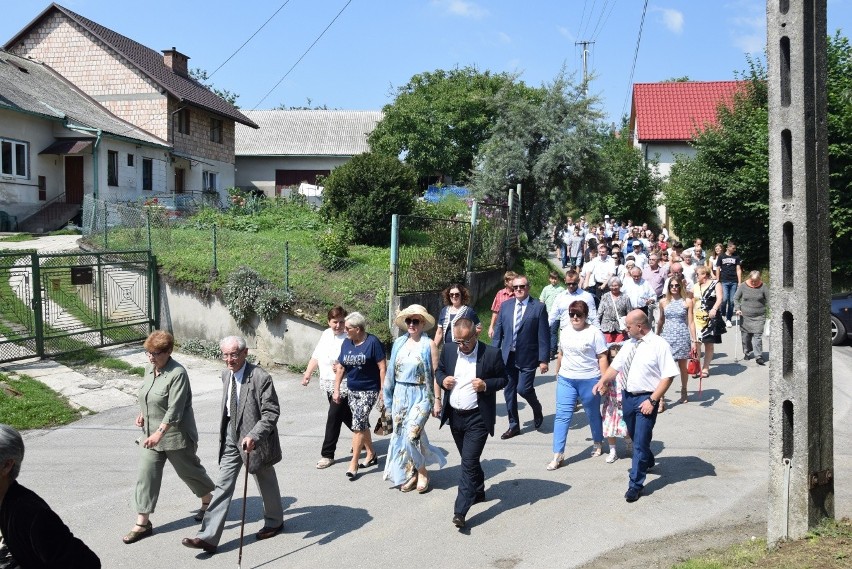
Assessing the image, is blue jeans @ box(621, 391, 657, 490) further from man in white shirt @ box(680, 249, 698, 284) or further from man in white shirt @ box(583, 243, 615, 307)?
man in white shirt @ box(680, 249, 698, 284)

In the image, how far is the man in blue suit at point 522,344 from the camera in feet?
29.8

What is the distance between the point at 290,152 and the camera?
47.4 metres

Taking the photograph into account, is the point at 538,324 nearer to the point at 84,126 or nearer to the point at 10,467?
the point at 10,467

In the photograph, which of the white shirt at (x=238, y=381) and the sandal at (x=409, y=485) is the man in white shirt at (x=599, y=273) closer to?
the sandal at (x=409, y=485)

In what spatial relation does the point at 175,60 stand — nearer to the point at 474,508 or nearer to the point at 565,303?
the point at 565,303

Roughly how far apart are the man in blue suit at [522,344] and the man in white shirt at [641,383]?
1761 mm

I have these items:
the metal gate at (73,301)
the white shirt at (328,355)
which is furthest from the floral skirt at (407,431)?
the metal gate at (73,301)

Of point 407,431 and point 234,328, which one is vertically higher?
point 234,328

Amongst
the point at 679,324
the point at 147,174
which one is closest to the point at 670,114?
the point at 147,174

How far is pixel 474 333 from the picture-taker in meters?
6.75

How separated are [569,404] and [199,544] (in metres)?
3.77

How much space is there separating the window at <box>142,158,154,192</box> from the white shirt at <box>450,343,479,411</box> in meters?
26.5

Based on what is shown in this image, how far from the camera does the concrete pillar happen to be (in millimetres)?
5328

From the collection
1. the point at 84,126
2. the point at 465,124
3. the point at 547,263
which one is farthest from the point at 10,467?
the point at 465,124
